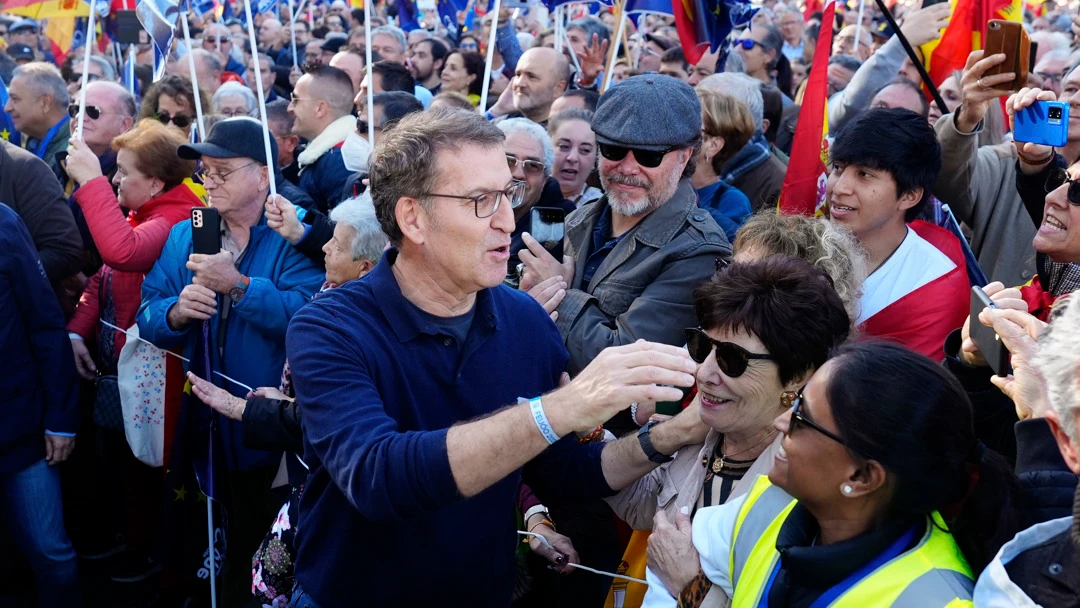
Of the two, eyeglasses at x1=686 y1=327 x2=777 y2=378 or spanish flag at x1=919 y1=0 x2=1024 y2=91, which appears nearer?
eyeglasses at x1=686 y1=327 x2=777 y2=378

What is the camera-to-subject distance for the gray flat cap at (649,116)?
12.4 feet

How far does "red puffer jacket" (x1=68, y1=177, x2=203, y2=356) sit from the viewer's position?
15.4ft

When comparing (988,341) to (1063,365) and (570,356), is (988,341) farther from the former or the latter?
(570,356)

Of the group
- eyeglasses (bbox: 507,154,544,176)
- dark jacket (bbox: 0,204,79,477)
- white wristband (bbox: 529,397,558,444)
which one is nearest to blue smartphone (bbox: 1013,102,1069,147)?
eyeglasses (bbox: 507,154,544,176)

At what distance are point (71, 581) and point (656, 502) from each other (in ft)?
9.47

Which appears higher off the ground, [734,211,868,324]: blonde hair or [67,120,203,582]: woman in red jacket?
[734,211,868,324]: blonde hair

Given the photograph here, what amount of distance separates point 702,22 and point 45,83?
15.2ft

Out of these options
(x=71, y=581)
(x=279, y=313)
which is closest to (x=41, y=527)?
(x=71, y=581)

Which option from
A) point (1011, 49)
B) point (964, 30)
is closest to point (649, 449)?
point (1011, 49)

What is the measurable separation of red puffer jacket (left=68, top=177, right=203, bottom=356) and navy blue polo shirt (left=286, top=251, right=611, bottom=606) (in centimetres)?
246

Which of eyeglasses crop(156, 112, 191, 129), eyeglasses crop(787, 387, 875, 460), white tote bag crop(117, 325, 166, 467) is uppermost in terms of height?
eyeglasses crop(787, 387, 875, 460)

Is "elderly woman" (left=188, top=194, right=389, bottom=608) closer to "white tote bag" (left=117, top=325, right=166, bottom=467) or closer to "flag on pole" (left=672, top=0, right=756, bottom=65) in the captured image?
"white tote bag" (left=117, top=325, right=166, bottom=467)

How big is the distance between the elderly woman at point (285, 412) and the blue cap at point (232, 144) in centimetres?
69

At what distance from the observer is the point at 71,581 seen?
4.57 m
